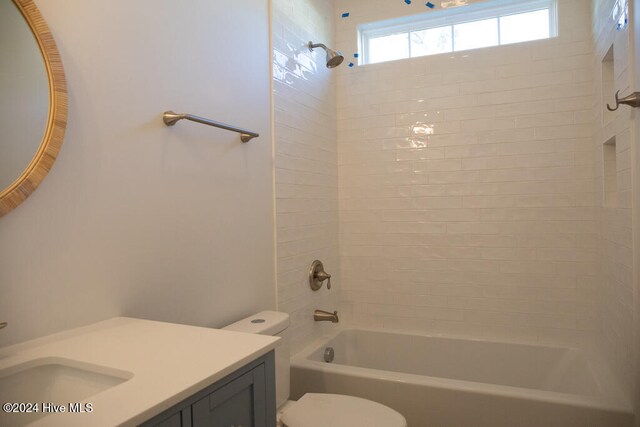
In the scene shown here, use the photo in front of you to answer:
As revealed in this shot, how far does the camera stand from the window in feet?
8.84

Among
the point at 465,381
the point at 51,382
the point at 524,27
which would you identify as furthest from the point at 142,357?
the point at 524,27

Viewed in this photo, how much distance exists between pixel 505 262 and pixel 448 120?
985 mm

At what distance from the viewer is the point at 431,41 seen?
2906 mm

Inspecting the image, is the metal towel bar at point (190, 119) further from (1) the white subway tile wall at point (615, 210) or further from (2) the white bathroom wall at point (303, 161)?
(1) the white subway tile wall at point (615, 210)

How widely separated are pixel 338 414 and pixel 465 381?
70cm

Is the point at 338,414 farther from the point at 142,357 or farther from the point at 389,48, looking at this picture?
the point at 389,48

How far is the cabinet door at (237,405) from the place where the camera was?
0.87m

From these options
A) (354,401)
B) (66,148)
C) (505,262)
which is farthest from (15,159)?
(505,262)

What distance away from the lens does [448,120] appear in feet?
9.09

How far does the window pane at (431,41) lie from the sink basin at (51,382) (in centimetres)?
273

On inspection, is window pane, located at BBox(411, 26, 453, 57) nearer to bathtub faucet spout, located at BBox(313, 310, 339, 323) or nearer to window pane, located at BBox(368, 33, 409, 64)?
window pane, located at BBox(368, 33, 409, 64)

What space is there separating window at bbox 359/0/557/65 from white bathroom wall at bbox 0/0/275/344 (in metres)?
1.22

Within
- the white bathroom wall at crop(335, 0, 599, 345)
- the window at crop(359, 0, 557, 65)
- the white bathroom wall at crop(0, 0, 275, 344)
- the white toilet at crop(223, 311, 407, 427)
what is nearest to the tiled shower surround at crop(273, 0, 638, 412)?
the white bathroom wall at crop(335, 0, 599, 345)

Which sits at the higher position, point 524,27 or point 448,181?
point 524,27
